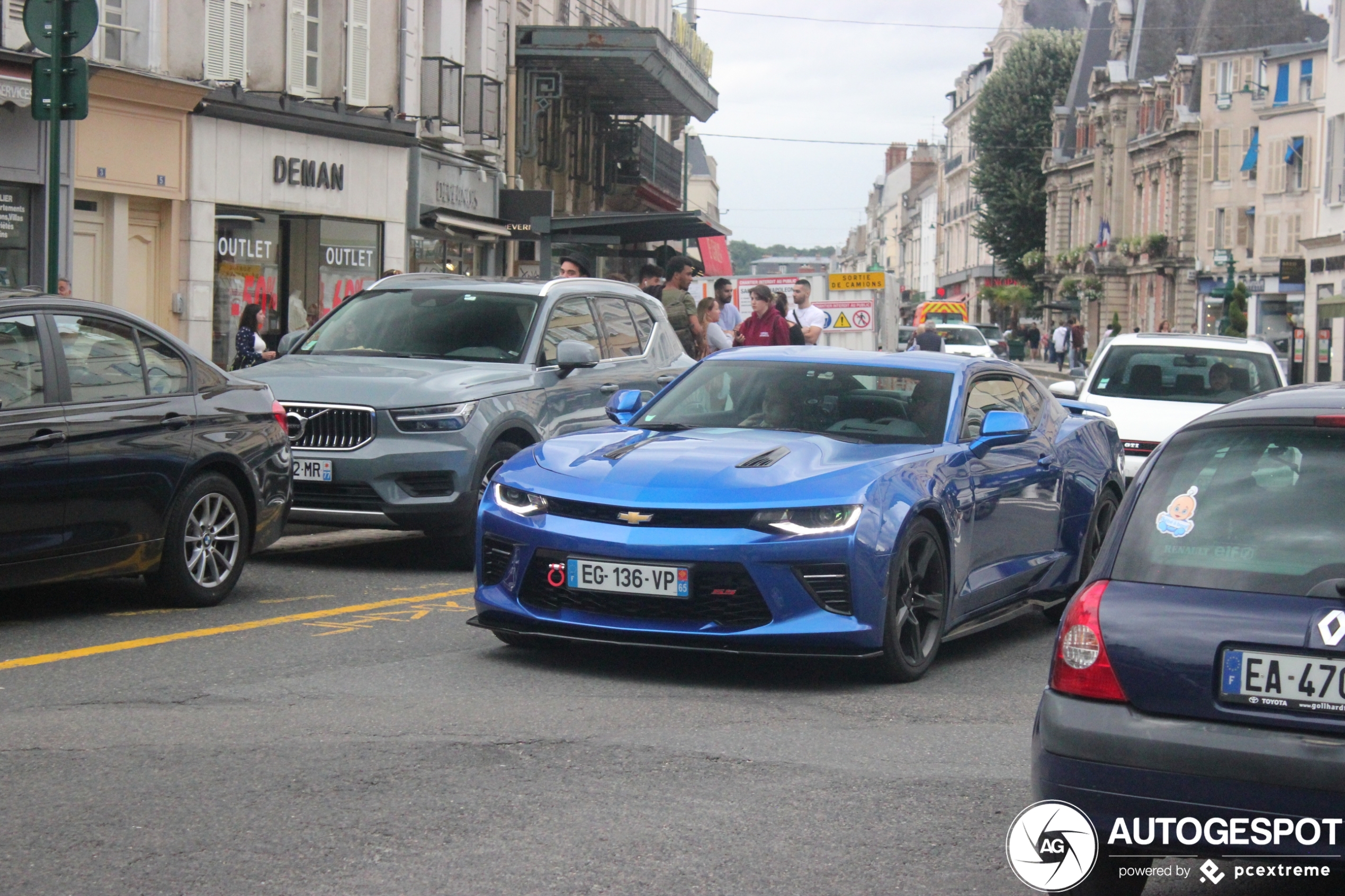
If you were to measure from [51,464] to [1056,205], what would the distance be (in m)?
96.9

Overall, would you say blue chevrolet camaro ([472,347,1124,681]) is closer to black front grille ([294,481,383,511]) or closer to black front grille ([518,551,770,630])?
black front grille ([518,551,770,630])

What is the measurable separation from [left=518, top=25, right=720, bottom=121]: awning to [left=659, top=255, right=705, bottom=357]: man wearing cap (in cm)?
1373

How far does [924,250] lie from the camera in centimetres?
16738

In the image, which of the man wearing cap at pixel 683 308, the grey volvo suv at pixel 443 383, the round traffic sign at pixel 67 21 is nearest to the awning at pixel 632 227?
the man wearing cap at pixel 683 308

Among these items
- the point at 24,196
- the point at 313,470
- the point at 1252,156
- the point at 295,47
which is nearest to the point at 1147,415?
the point at 313,470

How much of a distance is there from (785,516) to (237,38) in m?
18.0

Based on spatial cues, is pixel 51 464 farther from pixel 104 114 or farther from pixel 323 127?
pixel 323 127

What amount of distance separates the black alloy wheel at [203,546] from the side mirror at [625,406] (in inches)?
79.6

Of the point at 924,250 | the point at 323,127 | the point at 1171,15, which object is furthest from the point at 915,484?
the point at 924,250

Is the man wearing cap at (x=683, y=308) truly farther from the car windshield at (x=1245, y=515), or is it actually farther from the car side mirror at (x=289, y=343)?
the car windshield at (x=1245, y=515)

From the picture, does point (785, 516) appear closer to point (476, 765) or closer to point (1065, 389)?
point (476, 765)


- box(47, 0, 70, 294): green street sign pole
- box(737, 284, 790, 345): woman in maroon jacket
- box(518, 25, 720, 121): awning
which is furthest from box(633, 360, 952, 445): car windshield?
box(518, 25, 720, 121): awning

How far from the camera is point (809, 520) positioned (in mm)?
6852

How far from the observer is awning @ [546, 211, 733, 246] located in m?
26.0
